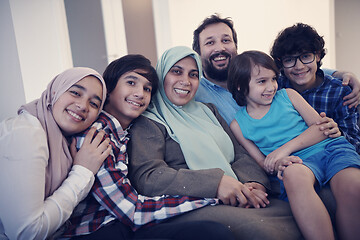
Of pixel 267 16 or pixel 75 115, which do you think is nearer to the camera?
pixel 75 115

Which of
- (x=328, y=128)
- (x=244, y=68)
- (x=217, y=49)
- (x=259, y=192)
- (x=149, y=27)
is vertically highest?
(x=149, y=27)

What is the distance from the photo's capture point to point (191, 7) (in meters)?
4.37

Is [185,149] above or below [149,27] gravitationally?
below

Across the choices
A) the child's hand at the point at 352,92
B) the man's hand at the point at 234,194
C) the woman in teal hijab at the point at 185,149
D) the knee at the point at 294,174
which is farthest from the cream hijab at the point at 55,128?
the child's hand at the point at 352,92

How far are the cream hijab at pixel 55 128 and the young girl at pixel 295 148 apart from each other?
0.91 metres

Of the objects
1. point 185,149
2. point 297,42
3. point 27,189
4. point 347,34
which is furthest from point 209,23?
point 347,34

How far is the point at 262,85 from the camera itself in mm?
1627

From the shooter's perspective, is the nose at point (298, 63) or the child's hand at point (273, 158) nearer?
the child's hand at point (273, 158)

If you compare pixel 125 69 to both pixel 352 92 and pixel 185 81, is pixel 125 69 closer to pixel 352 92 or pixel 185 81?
pixel 185 81

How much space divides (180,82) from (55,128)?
30.2 inches

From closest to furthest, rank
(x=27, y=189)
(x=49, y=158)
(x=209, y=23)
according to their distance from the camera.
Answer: (x=27, y=189) → (x=49, y=158) → (x=209, y=23)

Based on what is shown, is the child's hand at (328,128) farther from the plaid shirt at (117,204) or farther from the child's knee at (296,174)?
the plaid shirt at (117,204)

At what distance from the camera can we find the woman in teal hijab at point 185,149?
50.9 inches

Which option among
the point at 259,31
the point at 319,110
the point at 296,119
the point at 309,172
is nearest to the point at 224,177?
the point at 309,172
